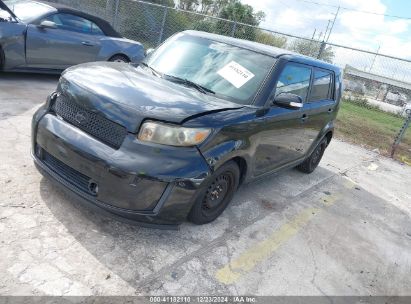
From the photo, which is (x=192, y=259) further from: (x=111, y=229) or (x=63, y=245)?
(x=63, y=245)

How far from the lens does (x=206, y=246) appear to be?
134 inches

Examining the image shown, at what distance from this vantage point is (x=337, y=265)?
3725 mm

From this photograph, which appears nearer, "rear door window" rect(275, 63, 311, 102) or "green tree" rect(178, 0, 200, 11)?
"rear door window" rect(275, 63, 311, 102)

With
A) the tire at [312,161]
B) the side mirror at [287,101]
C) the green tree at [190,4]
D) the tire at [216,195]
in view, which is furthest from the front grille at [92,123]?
the green tree at [190,4]

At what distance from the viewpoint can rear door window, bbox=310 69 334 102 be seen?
5.09 meters

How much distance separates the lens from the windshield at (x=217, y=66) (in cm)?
384

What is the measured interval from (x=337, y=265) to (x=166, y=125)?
219 cm

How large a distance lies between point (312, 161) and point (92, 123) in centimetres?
394

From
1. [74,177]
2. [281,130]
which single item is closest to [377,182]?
[281,130]

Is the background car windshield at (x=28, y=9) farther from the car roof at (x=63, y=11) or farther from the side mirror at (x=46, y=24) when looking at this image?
the side mirror at (x=46, y=24)

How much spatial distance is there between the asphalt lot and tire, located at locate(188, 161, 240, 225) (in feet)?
0.43

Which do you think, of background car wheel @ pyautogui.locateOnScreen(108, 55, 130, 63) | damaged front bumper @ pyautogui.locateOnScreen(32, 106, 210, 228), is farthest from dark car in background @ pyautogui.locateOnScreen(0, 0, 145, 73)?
damaged front bumper @ pyautogui.locateOnScreen(32, 106, 210, 228)

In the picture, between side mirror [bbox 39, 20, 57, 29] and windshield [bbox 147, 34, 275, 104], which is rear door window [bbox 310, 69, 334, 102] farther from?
side mirror [bbox 39, 20, 57, 29]

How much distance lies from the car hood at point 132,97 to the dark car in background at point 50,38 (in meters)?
3.69
